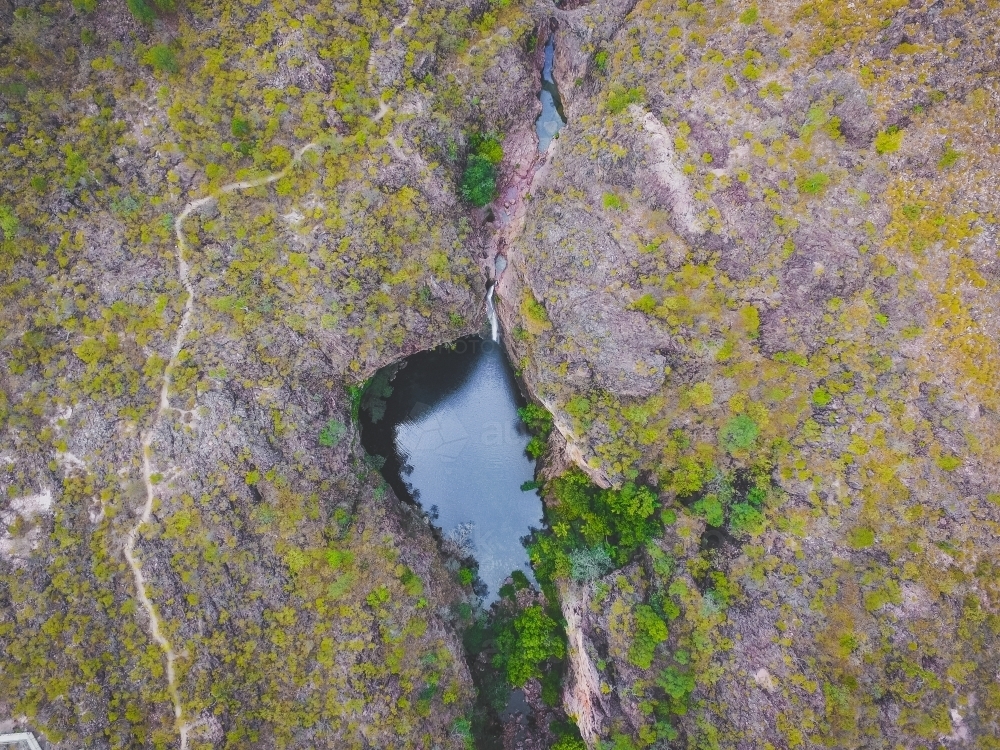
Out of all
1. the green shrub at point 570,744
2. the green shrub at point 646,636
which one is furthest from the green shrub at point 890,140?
the green shrub at point 570,744

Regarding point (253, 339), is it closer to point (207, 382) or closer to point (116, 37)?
point (207, 382)

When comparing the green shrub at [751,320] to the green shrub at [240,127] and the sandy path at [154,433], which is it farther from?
the green shrub at [240,127]

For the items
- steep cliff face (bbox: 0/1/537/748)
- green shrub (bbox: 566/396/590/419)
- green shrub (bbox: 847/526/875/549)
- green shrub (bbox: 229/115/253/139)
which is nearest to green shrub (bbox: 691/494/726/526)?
green shrub (bbox: 847/526/875/549)

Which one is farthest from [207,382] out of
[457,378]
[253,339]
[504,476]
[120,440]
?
[504,476]

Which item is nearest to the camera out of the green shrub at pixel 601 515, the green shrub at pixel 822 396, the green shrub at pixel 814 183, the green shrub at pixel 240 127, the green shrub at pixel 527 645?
the green shrub at pixel 814 183

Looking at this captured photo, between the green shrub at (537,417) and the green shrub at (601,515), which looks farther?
the green shrub at (537,417)

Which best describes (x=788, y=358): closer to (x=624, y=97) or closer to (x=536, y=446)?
(x=536, y=446)

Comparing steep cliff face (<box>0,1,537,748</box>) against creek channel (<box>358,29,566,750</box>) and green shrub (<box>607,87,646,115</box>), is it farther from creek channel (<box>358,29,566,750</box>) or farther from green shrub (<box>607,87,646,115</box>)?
green shrub (<box>607,87,646,115</box>)
